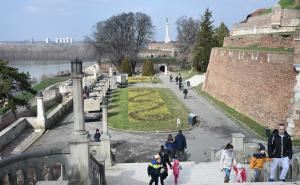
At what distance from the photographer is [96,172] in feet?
31.0

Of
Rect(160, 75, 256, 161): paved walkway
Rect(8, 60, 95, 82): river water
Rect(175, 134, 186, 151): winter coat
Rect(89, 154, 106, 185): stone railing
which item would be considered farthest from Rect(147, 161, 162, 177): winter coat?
Rect(8, 60, 95, 82): river water

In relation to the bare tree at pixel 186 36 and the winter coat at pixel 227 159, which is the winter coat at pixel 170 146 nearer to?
the winter coat at pixel 227 159

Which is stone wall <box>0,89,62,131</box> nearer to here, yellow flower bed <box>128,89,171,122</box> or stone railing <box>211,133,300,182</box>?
yellow flower bed <box>128,89,171,122</box>

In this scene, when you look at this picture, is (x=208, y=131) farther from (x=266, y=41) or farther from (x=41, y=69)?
(x=41, y=69)

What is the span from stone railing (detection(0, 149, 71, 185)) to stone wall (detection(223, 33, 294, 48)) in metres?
16.0

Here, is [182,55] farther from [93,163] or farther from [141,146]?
[93,163]

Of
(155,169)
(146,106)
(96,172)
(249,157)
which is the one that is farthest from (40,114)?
(155,169)

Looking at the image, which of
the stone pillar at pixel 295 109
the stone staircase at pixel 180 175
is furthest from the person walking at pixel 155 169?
the stone pillar at pixel 295 109

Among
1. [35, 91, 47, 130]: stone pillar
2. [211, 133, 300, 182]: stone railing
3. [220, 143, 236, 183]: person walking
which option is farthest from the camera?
[35, 91, 47, 130]: stone pillar

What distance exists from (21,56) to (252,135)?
5351 inches

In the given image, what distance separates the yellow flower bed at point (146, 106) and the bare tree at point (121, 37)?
1111 inches

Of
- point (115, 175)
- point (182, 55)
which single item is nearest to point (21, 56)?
point (182, 55)

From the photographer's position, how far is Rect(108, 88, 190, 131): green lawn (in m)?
21.6

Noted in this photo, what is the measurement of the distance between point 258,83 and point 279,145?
13.9 meters
